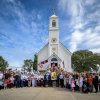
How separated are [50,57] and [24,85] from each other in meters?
24.6

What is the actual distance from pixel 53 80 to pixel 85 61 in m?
52.4

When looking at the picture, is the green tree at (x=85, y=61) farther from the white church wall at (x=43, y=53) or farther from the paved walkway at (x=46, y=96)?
the paved walkway at (x=46, y=96)

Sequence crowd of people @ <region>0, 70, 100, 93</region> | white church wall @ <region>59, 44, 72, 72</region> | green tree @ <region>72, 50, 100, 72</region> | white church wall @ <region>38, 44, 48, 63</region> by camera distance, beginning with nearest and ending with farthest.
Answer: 1. crowd of people @ <region>0, 70, 100, 93</region>
2. white church wall @ <region>59, 44, 72, 72</region>
3. white church wall @ <region>38, 44, 48, 63</region>
4. green tree @ <region>72, 50, 100, 72</region>

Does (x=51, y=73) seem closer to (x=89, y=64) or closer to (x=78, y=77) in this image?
(x=78, y=77)

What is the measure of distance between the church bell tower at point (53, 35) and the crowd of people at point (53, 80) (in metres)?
24.8

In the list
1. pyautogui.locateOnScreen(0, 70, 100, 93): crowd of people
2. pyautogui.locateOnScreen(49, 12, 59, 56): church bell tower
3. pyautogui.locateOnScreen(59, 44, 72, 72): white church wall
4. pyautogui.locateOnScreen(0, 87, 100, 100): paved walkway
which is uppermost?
pyautogui.locateOnScreen(49, 12, 59, 56): church bell tower

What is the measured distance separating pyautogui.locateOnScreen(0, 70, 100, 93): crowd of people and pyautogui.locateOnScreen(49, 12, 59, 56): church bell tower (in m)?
24.8

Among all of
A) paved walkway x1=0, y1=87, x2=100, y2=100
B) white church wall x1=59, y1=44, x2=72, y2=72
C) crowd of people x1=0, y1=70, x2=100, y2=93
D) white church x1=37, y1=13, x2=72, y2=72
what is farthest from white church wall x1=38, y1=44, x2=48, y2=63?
paved walkway x1=0, y1=87, x2=100, y2=100

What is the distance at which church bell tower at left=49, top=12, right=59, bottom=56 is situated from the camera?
49.9 meters

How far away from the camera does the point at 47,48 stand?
2009 inches

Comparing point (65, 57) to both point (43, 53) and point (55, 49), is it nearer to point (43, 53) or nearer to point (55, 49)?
point (55, 49)

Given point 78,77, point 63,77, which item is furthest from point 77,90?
point 63,77

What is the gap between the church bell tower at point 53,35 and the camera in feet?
164

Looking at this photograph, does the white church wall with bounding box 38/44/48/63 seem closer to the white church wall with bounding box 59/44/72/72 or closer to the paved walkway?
the white church wall with bounding box 59/44/72/72
